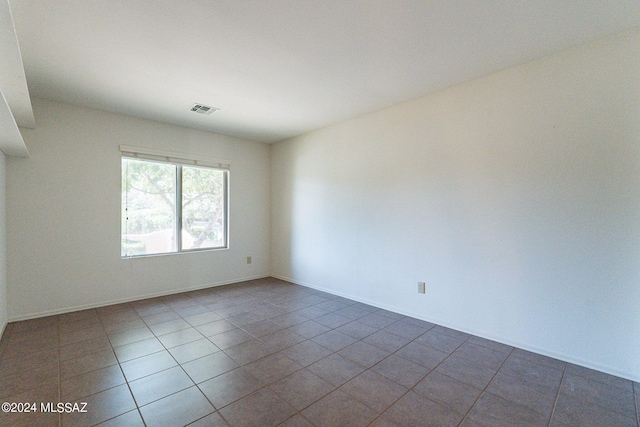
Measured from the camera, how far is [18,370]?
212 centimetres

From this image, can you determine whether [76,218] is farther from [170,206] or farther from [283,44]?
[283,44]

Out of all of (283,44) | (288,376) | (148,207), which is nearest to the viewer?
(288,376)

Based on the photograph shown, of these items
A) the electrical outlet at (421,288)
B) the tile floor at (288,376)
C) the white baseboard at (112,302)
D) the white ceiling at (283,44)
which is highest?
the white ceiling at (283,44)

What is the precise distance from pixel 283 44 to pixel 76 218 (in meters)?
3.32

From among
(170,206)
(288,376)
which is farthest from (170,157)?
(288,376)

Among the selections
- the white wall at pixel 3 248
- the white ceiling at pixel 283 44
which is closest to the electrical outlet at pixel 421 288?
the white ceiling at pixel 283 44

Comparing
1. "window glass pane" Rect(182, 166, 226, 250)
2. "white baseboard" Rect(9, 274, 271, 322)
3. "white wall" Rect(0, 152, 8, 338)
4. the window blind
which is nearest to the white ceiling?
the window blind

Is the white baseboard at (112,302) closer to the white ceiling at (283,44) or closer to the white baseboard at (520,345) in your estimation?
the white baseboard at (520,345)

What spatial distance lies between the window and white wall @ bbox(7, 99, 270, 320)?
0.49ft

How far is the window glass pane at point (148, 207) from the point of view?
3824 mm

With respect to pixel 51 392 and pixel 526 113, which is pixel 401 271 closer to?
pixel 526 113

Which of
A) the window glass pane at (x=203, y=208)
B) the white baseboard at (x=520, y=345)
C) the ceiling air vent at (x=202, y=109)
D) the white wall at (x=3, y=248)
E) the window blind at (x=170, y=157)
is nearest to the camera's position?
the white baseboard at (x=520, y=345)

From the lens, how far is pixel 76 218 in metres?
3.41

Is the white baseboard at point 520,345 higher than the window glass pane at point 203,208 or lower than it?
lower
